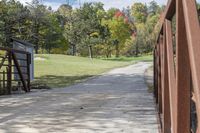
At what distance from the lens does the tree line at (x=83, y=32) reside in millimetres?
59500

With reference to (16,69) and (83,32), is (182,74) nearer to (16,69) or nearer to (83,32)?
(16,69)

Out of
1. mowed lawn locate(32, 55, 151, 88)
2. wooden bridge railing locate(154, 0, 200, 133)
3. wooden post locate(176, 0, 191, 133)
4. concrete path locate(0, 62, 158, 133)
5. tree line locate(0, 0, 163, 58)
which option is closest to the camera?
wooden bridge railing locate(154, 0, 200, 133)

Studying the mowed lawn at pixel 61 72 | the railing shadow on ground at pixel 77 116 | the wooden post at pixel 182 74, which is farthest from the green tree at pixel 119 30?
the wooden post at pixel 182 74

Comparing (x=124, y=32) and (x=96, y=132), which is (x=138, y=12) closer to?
(x=124, y=32)

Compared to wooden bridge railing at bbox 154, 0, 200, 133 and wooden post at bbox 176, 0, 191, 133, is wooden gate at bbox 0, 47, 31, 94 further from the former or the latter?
wooden post at bbox 176, 0, 191, 133

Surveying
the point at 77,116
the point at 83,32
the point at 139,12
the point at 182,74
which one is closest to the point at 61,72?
the point at 77,116

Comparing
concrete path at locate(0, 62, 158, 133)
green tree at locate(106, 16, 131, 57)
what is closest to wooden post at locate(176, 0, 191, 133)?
concrete path at locate(0, 62, 158, 133)

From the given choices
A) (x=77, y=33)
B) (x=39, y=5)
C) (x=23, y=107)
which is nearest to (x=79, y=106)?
(x=23, y=107)

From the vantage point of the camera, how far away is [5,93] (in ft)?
46.7

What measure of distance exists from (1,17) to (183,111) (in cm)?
4630

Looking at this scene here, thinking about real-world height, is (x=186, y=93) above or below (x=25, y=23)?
below

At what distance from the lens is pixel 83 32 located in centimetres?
7600

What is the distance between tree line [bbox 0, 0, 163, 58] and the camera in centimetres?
5950

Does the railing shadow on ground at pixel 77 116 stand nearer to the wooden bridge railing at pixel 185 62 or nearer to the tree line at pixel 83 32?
the wooden bridge railing at pixel 185 62
